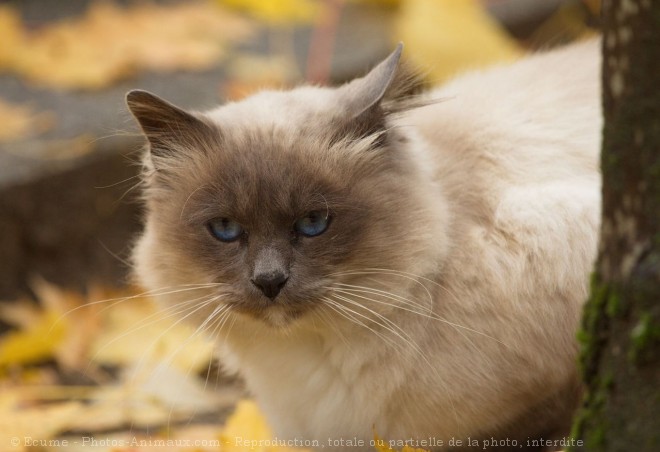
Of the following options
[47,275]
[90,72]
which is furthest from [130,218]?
[90,72]

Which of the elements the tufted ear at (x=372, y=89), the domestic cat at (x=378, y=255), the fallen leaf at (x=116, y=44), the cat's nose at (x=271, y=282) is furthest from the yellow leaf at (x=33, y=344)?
the tufted ear at (x=372, y=89)

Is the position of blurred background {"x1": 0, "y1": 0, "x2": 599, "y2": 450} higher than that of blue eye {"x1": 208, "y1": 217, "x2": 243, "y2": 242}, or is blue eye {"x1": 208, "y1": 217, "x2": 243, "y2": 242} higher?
blue eye {"x1": 208, "y1": 217, "x2": 243, "y2": 242}

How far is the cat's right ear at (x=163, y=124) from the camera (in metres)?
1.98

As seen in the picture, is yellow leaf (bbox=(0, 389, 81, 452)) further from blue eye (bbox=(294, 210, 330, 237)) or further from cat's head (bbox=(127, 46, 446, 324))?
blue eye (bbox=(294, 210, 330, 237))

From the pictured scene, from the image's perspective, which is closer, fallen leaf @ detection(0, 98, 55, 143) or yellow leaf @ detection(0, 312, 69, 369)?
yellow leaf @ detection(0, 312, 69, 369)

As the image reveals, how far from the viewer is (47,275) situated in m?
3.61

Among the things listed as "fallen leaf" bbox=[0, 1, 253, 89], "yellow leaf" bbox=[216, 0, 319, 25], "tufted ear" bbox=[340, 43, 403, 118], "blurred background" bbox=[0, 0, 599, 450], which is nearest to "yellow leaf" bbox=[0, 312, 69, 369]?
→ "blurred background" bbox=[0, 0, 599, 450]

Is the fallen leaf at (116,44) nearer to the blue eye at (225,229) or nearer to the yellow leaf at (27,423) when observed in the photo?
the yellow leaf at (27,423)

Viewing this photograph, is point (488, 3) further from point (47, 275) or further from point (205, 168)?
point (205, 168)

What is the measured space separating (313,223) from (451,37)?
6.07 ft

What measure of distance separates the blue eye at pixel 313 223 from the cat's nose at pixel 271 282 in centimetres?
12

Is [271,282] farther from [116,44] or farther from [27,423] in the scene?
[116,44]

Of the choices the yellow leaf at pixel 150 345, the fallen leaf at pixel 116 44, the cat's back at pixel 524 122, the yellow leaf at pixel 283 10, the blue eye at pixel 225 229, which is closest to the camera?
the blue eye at pixel 225 229

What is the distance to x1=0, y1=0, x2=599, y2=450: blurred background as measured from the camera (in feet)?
10.0
